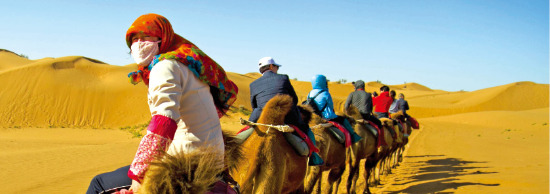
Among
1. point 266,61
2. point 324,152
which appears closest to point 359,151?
point 324,152

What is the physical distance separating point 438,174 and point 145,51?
10.9 m

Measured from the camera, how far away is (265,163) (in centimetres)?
380

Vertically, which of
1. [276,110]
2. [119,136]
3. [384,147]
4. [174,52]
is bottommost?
[119,136]

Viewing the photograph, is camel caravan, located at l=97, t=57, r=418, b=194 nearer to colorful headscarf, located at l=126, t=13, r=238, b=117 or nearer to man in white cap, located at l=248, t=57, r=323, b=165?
man in white cap, located at l=248, t=57, r=323, b=165

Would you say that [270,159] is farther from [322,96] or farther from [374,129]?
[374,129]

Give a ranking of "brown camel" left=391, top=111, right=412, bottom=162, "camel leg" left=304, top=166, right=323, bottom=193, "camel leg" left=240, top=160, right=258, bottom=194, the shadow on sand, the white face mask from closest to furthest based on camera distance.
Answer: the white face mask → "camel leg" left=240, top=160, right=258, bottom=194 → "camel leg" left=304, top=166, right=323, bottom=193 → the shadow on sand → "brown camel" left=391, top=111, right=412, bottom=162

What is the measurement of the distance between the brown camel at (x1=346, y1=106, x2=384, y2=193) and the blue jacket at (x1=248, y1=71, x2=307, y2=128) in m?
2.98

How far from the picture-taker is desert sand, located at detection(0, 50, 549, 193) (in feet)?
32.0

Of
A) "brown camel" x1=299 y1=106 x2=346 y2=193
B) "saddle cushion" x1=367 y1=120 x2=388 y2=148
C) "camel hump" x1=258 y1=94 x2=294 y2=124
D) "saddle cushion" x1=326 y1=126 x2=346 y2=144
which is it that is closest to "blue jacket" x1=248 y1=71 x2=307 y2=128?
"camel hump" x1=258 y1=94 x2=294 y2=124

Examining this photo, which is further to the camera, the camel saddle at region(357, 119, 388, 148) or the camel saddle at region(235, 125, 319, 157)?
the camel saddle at region(357, 119, 388, 148)

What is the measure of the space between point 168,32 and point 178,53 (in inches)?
9.4

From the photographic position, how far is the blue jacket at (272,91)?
4.61 metres

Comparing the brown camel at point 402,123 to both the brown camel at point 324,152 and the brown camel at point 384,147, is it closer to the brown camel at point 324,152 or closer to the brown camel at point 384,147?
the brown camel at point 384,147

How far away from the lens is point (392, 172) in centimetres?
1209
